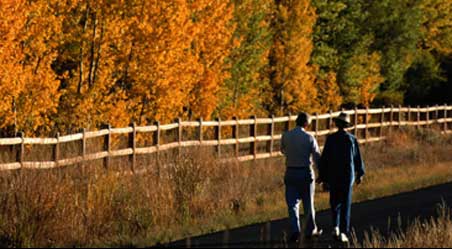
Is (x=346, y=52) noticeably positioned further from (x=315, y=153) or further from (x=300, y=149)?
(x=300, y=149)

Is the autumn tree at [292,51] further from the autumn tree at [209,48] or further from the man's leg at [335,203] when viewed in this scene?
the man's leg at [335,203]

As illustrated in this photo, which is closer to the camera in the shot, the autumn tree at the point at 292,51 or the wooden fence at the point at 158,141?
the wooden fence at the point at 158,141

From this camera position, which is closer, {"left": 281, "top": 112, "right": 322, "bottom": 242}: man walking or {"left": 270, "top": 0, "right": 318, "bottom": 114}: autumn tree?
{"left": 281, "top": 112, "right": 322, "bottom": 242}: man walking

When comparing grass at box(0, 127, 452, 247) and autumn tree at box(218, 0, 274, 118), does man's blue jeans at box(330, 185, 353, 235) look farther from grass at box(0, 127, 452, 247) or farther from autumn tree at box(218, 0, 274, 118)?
autumn tree at box(218, 0, 274, 118)

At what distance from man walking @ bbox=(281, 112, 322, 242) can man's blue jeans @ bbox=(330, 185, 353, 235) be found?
0.99 feet

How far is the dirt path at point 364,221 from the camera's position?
1630cm

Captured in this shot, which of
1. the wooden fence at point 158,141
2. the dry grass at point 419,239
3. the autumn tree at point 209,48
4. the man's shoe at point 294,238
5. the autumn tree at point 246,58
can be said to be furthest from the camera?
the autumn tree at point 246,58

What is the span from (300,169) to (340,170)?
1.76 feet

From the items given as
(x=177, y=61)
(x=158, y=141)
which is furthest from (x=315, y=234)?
(x=177, y=61)

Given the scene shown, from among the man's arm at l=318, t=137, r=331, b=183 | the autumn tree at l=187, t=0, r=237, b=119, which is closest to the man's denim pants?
the man's arm at l=318, t=137, r=331, b=183

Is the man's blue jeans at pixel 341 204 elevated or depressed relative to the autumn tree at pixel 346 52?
depressed

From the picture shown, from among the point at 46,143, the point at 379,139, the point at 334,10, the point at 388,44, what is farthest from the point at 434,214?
the point at 388,44

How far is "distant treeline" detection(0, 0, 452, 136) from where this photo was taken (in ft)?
99.9

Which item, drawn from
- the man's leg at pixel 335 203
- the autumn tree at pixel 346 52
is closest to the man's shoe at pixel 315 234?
the man's leg at pixel 335 203
